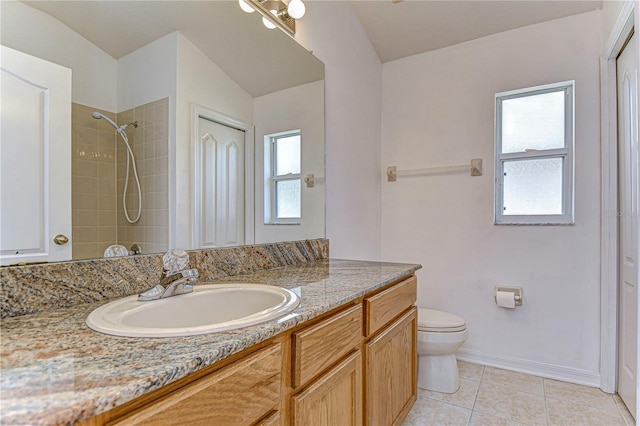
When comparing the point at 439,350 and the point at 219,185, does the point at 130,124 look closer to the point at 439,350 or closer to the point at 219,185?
the point at 219,185

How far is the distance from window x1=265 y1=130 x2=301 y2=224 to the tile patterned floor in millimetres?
1271

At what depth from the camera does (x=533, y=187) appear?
232 centimetres

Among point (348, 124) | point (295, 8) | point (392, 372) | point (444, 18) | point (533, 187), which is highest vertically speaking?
point (444, 18)

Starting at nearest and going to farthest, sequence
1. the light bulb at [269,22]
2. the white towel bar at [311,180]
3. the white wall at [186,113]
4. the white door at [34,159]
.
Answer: the white door at [34,159] < the white wall at [186,113] < the light bulb at [269,22] < the white towel bar at [311,180]

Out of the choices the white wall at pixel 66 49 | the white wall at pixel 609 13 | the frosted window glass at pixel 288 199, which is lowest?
the frosted window glass at pixel 288 199

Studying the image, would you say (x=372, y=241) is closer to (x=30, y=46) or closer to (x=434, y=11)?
(x=434, y=11)

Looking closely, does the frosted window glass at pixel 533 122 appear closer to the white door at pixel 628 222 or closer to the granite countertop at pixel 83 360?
the white door at pixel 628 222

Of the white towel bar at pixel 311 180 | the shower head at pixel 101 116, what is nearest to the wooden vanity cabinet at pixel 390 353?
the white towel bar at pixel 311 180

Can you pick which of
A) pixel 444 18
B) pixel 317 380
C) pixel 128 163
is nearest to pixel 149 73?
pixel 128 163

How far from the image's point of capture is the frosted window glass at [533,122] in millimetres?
2260

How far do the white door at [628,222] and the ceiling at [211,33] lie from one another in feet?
5.50

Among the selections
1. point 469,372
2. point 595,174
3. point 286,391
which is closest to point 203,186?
point 286,391

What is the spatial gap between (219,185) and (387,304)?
0.87 meters

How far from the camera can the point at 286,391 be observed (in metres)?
0.84
